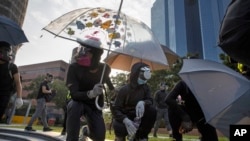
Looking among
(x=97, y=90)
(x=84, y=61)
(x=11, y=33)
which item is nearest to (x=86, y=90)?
(x=84, y=61)

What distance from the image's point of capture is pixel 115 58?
6121 millimetres

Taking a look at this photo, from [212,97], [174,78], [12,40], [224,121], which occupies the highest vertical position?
[174,78]

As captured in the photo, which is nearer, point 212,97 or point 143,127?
point 212,97

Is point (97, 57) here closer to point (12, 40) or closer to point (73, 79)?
point (73, 79)

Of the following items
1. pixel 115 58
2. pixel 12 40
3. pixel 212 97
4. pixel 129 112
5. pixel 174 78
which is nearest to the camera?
pixel 212 97

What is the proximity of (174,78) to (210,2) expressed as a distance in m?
34.8

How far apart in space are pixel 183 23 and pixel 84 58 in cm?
6129

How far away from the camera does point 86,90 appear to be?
12.4ft

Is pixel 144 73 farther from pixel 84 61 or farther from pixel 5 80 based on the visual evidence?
pixel 5 80

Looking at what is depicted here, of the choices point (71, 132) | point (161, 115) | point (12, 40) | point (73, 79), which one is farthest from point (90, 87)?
point (161, 115)

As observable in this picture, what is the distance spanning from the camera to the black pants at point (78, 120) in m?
3.45

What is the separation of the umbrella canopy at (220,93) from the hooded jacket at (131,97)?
0.85 metres

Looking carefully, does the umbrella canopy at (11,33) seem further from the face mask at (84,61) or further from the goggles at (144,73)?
the goggles at (144,73)

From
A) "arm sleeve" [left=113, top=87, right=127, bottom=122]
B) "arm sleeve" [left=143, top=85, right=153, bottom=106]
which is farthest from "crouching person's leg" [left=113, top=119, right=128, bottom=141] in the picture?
"arm sleeve" [left=143, top=85, right=153, bottom=106]
